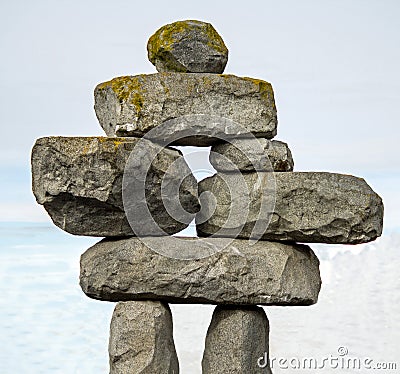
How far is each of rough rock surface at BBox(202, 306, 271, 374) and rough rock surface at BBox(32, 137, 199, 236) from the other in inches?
45.1

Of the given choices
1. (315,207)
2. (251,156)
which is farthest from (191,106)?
(315,207)

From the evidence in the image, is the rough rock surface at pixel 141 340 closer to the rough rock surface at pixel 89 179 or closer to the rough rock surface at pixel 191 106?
the rough rock surface at pixel 89 179

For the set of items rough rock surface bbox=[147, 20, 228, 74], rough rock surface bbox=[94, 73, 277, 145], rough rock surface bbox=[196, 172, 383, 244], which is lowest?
rough rock surface bbox=[196, 172, 383, 244]

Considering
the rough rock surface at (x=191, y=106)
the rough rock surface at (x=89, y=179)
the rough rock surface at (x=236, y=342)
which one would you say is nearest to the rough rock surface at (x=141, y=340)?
the rough rock surface at (x=236, y=342)

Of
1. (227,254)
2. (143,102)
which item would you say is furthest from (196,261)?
(143,102)

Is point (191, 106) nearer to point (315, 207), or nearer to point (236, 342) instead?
point (315, 207)

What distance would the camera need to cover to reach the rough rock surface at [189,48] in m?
10.1

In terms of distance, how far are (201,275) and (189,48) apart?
88.0 inches

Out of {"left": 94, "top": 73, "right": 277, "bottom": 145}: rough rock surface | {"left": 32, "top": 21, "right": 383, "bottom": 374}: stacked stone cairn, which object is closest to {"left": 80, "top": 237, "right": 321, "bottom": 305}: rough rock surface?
{"left": 32, "top": 21, "right": 383, "bottom": 374}: stacked stone cairn

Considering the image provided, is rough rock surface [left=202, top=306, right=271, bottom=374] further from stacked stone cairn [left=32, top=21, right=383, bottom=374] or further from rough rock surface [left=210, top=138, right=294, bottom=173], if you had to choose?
rough rock surface [left=210, top=138, right=294, bottom=173]

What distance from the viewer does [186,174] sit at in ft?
32.5

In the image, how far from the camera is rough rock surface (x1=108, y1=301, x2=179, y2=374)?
977 cm

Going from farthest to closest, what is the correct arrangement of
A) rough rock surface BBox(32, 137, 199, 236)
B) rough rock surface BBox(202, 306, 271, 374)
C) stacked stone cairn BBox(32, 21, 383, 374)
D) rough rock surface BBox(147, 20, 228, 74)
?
rough rock surface BBox(147, 20, 228, 74) → rough rock surface BBox(202, 306, 271, 374) → stacked stone cairn BBox(32, 21, 383, 374) → rough rock surface BBox(32, 137, 199, 236)

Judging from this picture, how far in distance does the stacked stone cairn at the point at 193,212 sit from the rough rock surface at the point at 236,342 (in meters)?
0.01
